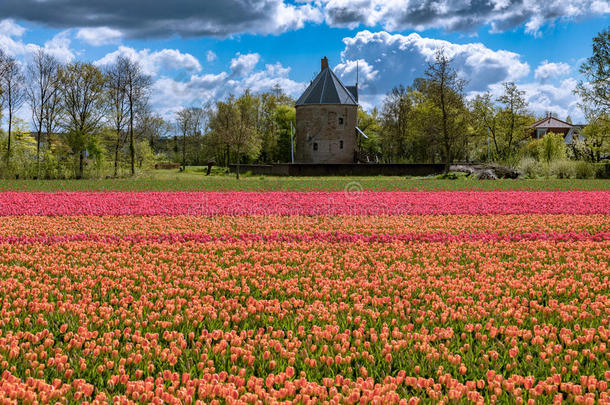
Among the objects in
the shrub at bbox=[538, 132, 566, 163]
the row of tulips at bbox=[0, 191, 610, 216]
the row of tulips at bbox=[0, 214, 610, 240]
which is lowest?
the row of tulips at bbox=[0, 214, 610, 240]

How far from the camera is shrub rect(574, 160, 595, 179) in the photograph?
42812mm

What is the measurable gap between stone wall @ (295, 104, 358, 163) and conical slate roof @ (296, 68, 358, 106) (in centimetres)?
69

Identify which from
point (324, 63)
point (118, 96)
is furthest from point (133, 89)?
point (324, 63)

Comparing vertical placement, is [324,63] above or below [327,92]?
above

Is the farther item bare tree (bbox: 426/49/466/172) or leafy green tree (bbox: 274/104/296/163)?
leafy green tree (bbox: 274/104/296/163)

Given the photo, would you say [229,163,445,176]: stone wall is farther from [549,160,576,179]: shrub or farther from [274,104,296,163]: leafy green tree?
[274,104,296,163]: leafy green tree

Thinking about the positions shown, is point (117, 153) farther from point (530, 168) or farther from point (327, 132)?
point (530, 168)

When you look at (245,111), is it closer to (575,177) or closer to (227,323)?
(575,177)

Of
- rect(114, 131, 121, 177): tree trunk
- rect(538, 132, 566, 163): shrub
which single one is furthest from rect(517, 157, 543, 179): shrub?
rect(114, 131, 121, 177): tree trunk

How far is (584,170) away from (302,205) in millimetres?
34235

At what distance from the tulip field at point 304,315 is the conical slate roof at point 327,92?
5636 centimetres

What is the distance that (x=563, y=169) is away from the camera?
4347 centimetres

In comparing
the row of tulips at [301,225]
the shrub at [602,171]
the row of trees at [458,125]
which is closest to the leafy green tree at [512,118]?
the row of trees at [458,125]

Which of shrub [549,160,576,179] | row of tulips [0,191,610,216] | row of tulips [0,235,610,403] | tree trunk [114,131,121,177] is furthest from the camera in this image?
tree trunk [114,131,121,177]
